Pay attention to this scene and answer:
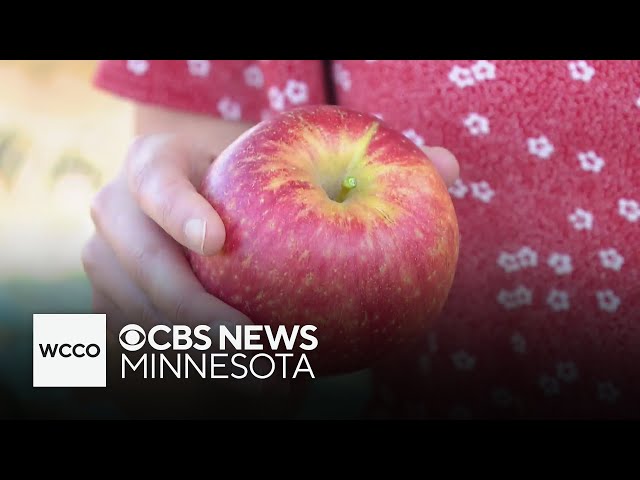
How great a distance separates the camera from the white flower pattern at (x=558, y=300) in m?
0.49

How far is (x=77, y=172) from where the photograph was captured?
840mm

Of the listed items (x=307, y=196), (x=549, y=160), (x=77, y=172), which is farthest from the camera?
(x=77, y=172)

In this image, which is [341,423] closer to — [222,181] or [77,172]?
[222,181]

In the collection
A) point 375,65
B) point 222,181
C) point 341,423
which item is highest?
point 375,65

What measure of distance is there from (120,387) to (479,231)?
0.26m

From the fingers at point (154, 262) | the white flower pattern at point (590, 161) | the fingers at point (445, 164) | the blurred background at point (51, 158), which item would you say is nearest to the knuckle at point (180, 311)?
the fingers at point (154, 262)

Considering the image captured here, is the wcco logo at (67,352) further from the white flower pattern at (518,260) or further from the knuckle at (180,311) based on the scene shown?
the white flower pattern at (518,260)

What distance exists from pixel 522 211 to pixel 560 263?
43 millimetres

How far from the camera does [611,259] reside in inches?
18.3

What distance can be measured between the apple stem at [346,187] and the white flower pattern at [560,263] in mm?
185

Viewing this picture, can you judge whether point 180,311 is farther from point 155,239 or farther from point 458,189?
point 458,189

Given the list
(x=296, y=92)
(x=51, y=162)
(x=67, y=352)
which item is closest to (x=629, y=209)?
(x=296, y=92)

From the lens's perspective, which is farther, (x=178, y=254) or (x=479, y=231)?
(x=479, y=231)
